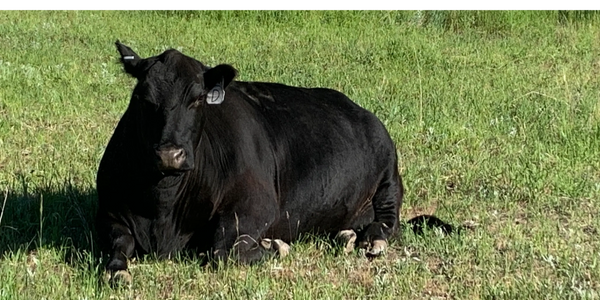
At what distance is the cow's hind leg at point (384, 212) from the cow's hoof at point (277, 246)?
623mm

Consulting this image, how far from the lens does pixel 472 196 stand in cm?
852

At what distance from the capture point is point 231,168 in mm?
6820

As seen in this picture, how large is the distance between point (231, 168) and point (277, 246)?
2.00 feet

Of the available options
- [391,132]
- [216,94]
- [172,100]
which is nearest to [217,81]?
[216,94]

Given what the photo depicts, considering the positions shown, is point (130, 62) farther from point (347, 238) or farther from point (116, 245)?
point (347, 238)

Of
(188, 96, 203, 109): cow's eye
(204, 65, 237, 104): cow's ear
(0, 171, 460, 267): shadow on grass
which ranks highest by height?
(204, 65, 237, 104): cow's ear

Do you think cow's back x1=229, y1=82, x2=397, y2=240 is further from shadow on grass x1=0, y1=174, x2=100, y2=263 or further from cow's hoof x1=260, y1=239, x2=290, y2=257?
shadow on grass x1=0, y1=174, x2=100, y2=263

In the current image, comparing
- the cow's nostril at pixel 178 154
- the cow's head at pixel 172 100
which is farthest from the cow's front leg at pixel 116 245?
the cow's nostril at pixel 178 154

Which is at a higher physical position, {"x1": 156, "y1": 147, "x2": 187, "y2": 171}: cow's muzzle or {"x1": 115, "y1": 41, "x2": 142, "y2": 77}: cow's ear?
{"x1": 115, "y1": 41, "x2": 142, "y2": 77}: cow's ear

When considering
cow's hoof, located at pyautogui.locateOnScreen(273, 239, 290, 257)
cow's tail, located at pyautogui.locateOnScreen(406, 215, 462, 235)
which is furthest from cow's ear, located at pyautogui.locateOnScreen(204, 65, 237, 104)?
cow's tail, located at pyautogui.locateOnScreen(406, 215, 462, 235)

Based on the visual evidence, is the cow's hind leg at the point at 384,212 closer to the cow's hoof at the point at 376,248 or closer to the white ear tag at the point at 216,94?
the cow's hoof at the point at 376,248

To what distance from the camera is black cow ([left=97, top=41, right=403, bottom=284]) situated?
6191mm

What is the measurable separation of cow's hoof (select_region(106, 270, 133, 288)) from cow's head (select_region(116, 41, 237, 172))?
2.24 ft

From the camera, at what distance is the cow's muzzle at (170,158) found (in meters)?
5.91
